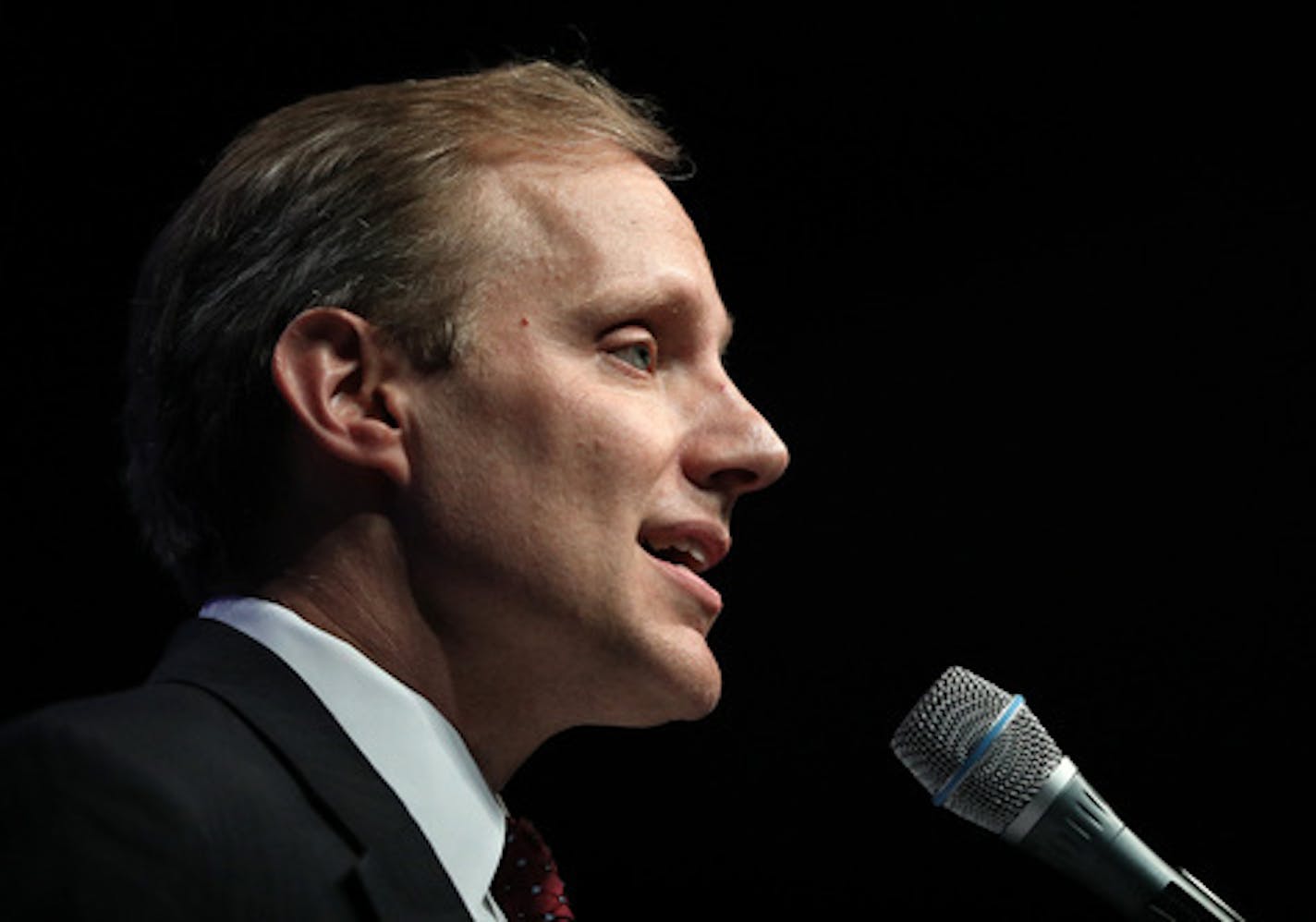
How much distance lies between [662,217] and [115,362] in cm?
113

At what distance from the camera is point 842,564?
2.86 m

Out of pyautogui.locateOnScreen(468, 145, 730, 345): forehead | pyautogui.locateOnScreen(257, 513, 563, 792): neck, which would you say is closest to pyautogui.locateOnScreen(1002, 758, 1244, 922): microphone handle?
pyautogui.locateOnScreen(257, 513, 563, 792): neck

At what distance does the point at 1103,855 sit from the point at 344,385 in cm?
93

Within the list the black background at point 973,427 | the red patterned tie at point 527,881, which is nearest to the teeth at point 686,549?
the red patterned tie at point 527,881

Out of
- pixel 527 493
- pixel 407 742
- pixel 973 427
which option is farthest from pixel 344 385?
pixel 973 427

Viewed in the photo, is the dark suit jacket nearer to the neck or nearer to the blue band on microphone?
the neck

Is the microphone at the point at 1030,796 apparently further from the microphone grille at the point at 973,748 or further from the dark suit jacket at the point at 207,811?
the dark suit jacket at the point at 207,811

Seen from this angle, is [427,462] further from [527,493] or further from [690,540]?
[690,540]

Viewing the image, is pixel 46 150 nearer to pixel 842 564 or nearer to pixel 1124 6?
pixel 842 564

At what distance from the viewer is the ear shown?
1589 millimetres

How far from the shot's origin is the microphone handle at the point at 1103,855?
136cm

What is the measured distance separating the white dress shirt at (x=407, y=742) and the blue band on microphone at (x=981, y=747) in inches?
18.5

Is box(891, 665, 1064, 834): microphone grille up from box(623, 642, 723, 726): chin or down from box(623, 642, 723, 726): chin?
up

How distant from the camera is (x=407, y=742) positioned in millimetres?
1496
